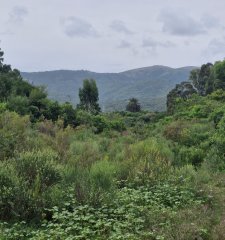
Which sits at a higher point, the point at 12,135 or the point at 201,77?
the point at 201,77

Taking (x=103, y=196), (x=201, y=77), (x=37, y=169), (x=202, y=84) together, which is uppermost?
(x=201, y=77)

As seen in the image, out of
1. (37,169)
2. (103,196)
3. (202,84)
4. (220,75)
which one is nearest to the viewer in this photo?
(103,196)

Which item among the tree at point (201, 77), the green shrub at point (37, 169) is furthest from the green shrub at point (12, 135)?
the tree at point (201, 77)

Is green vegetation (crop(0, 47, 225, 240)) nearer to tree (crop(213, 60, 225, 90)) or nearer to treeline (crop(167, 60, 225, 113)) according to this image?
treeline (crop(167, 60, 225, 113))

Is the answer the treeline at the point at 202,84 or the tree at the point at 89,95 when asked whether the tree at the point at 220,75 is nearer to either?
the treeline at the point at 202,84

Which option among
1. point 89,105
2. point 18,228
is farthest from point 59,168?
point 89,105

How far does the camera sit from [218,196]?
8.46m

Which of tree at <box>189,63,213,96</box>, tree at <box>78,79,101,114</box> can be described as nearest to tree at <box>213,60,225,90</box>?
tree at <box>189,63,213,96</box>

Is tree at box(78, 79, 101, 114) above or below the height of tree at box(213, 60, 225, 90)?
below

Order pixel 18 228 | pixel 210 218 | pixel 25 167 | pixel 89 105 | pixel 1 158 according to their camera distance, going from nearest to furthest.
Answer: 1. pixel 18 228
2. pixel 210 218
3. pixel 25 167
4. pixel 1 158
5. pixel 89 105

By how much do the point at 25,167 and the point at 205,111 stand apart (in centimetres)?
2102

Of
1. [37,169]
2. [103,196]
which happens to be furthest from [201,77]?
[103,196]

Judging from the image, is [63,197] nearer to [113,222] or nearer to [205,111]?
[113,222]

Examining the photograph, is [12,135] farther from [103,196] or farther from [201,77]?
[201,77]
